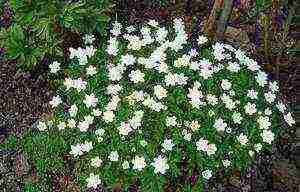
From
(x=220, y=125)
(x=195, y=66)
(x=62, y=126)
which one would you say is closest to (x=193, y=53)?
(x=195, y=66)

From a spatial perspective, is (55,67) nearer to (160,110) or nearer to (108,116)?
(108,116)

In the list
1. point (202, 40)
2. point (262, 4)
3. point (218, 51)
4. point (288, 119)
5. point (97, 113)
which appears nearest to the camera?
point (97, 113)

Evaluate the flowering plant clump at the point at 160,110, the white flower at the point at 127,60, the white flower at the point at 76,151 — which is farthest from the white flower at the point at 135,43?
the white flower at the point at 76,151

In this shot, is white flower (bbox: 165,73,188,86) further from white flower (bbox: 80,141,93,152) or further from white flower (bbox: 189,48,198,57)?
white flower (bbox: 80,141,93,152)

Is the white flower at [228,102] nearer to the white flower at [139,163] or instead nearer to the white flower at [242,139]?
the white flower at [242,139]

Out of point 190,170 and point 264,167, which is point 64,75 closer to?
point 190,170
